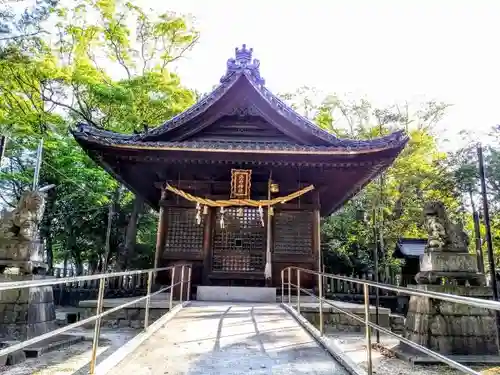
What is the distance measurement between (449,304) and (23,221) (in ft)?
25.8

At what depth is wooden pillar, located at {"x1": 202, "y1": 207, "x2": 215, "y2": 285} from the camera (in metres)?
9.95

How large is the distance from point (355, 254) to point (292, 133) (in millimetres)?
10275

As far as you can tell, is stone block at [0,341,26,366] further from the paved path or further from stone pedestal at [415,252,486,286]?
stone pedestal at [415,252,486,286]

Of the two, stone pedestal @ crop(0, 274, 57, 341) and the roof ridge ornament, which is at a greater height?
the roof ridge ornament

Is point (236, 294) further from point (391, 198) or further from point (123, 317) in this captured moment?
point (391, 198)

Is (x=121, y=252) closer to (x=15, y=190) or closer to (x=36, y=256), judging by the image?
(x=15, y=190)

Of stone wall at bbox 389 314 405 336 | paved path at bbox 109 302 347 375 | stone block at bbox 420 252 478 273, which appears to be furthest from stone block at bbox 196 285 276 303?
stone block at bbox 420 252 478 273

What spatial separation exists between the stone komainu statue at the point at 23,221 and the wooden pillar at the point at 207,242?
4.30m

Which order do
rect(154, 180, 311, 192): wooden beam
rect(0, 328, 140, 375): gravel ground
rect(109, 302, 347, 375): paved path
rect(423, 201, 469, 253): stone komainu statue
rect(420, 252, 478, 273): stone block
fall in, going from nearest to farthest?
rect(109, 302, 347, 375): paved path → rect(0, 328, 140, 375): gravel ground → rect(420, 252, 478, 273): stone block → rect(423, 201, 469, 253): stone komainu statue → rect(154, 180, 311, 192): wooden beam

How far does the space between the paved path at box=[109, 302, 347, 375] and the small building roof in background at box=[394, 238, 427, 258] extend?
13025 millimetres

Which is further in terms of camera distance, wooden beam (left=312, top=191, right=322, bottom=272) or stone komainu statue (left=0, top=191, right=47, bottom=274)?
wooden beam (left=312, top=191, right=322, bottom=272)

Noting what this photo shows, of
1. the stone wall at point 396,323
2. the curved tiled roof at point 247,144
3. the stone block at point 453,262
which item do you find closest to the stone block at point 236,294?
the stone wall at point 396,323

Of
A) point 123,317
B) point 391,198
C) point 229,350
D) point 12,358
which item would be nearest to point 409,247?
point 391,198

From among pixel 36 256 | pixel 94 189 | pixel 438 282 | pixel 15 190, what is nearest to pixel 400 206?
pixel 438 282
